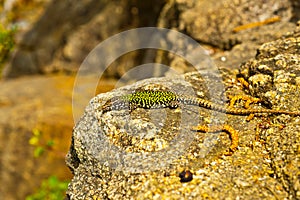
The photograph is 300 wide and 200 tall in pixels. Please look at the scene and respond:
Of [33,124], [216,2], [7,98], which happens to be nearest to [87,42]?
[7,98]

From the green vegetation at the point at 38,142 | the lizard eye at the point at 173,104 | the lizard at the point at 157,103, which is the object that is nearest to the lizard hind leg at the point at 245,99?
the lizard at the point at 157,103

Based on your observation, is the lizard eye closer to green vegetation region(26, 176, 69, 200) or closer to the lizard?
the lizard

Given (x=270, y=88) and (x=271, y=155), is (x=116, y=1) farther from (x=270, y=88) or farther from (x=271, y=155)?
(x=271, y=155)

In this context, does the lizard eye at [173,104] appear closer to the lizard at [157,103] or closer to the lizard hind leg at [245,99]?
the lizard at [157,103]

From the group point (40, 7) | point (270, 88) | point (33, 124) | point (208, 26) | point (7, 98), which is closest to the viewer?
point (270, 88)

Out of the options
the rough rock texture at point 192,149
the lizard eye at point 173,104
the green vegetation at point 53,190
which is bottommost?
the green vegetation at point 53,190

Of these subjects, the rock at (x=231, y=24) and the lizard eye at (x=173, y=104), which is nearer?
the lizard eye at (x=173, y=104)
